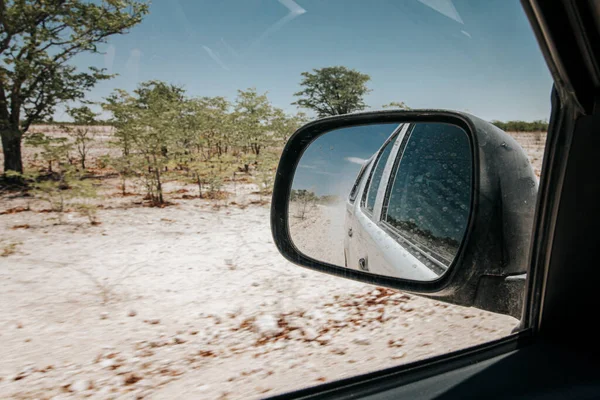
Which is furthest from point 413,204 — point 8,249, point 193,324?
point 8,249

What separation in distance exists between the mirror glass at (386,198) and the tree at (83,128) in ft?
37.8

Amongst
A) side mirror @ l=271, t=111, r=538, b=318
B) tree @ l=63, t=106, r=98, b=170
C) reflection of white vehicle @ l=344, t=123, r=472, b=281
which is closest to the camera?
side mirror @ l=271, t=111, r=538, b=318

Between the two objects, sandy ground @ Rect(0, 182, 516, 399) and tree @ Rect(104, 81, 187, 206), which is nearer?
sandy ground @ Rect(0, 182, 516, 399)

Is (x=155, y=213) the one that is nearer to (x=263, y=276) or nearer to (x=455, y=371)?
(x=263, y=276)

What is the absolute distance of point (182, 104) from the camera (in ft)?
43.9

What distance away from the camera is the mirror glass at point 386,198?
1.33m

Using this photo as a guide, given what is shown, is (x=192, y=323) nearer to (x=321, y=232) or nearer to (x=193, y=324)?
(x=193, y=324)

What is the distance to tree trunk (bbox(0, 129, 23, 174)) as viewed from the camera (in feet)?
34.0

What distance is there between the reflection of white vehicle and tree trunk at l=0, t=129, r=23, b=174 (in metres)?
11.5

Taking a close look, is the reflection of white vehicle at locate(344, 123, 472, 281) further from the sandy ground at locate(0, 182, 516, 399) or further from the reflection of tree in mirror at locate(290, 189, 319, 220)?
the sandy ground at locate(0, 182, 516, 399)

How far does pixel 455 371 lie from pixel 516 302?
1.02 ft

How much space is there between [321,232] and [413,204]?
0.69m

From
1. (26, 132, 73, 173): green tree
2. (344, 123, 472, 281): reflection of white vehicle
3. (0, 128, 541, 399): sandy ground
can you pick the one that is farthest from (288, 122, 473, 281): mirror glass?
(26, 132, 73, 173): green tree

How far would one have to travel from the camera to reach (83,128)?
1191cm
